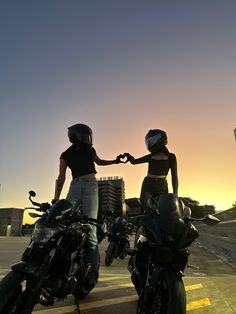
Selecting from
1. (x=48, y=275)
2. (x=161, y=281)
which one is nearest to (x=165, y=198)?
(x=161, y=281)

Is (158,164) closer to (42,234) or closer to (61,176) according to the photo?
(61,176)

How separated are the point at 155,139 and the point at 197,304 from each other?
98.0 inches

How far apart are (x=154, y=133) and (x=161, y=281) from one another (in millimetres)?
2944

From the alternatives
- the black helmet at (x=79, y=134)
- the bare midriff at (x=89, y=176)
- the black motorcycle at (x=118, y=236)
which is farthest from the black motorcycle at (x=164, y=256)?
the black motorcycle at (x=118, y=236)

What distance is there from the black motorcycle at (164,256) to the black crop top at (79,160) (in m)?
1.79

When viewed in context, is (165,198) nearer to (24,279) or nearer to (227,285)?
(24,279)

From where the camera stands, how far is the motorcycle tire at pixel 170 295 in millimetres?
2309

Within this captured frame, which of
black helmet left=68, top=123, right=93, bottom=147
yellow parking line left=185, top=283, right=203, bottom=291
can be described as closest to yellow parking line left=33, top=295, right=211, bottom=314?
yellow parking line left=185, top=283, right=203, bottom=291

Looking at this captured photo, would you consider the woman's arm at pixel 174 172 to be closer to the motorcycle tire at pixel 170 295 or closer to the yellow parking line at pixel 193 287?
the yellow parking line at pixel 193 287

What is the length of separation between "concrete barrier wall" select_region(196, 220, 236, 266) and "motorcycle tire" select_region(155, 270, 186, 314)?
606 cm

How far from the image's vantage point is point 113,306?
13.4 feet

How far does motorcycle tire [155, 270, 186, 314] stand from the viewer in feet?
7.57

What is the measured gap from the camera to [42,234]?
105 inches

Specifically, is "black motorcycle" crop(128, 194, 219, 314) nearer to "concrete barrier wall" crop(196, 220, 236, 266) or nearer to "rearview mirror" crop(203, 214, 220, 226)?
"rearview mirror" crop(203, 214, 220, 226)
